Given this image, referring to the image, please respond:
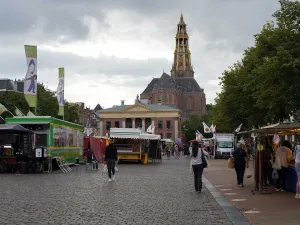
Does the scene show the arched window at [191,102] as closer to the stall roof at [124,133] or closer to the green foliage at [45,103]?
the green foliage at [45,103]

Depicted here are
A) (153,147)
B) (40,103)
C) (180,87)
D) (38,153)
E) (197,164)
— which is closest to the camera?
(197,164)

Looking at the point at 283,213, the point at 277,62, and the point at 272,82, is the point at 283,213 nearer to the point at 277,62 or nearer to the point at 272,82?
the point at 277,62

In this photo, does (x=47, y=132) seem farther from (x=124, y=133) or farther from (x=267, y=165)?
(x=267, y=165)

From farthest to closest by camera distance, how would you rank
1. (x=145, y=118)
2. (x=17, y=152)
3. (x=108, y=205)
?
(x=145, y=118) → (x=17, y=152) → (x=108, y=205)

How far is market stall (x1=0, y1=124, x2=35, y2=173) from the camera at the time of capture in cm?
2884

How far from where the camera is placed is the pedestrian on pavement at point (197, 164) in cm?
1770

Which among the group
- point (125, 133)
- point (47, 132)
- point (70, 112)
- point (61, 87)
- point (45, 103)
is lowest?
point (47, 132)

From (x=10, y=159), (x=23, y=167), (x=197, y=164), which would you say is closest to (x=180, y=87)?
(x=10, y=159)

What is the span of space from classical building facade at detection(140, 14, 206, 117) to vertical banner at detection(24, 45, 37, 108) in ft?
448

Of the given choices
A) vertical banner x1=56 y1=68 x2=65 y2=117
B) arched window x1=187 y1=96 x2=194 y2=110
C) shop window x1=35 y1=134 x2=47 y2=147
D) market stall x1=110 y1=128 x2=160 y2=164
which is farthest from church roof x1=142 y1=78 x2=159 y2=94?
shop window x1=35 y1=134 x2=47 y2=147

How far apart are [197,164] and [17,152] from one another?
15.4m

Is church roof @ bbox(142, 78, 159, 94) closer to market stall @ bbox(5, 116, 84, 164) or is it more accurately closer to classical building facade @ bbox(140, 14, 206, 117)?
classical building facade @ bbox(140, 14, 206, 117)

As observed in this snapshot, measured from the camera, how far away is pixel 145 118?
147 metres

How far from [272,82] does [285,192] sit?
46.2 ft
